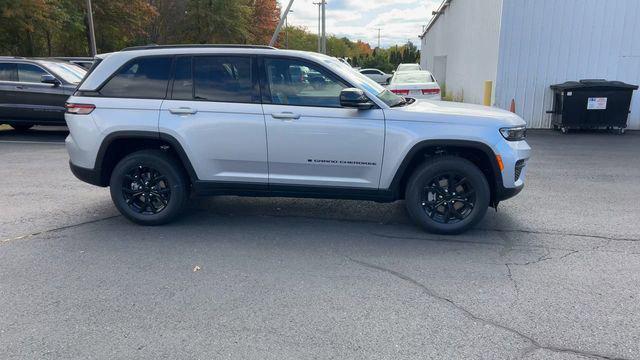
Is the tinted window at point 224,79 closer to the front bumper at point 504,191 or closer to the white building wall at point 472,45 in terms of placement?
the front bumper at point 504,191

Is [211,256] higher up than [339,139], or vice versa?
[339,139]

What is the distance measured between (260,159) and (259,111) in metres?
0.49

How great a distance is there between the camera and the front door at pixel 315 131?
491 centimetres

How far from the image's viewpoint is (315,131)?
4.95 metres

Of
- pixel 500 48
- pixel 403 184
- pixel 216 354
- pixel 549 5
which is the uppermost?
pixel 549 5

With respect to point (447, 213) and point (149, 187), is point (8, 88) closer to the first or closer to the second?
point (149, 187)

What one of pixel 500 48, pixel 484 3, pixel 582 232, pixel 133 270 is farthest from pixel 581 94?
pixel 133 270

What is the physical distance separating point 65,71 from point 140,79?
7778 mm

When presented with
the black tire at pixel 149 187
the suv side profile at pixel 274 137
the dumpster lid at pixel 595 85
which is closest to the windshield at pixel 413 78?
the dumpster lid at pixel 595 85

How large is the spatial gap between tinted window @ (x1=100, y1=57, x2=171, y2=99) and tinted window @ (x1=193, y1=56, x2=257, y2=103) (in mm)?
350

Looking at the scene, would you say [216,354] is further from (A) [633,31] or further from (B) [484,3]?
(B) [484,3]

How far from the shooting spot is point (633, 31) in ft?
40.1

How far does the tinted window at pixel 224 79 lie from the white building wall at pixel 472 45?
9603mm

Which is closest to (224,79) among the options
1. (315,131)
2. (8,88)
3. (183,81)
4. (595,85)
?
(183,81)
